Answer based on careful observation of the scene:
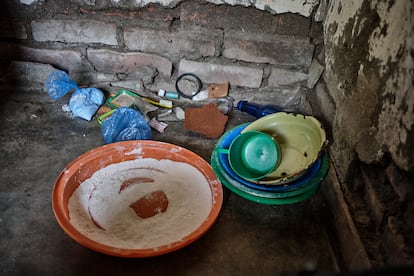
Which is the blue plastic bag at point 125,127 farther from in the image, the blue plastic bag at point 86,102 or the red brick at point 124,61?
the red brick at point 124,61

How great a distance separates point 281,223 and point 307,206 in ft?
0.44

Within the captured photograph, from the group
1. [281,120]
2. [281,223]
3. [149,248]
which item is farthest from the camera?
[281,120]

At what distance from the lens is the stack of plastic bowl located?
1.35 metres

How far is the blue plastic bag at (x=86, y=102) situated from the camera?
5.84ft

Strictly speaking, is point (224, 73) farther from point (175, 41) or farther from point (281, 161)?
point (281, 161)

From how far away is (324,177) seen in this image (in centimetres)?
139

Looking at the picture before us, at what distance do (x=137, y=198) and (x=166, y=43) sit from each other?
0.80 meters

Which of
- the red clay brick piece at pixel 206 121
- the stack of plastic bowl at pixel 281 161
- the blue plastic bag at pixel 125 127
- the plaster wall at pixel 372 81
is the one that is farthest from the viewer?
the red clay brick piece at pixel 206 121

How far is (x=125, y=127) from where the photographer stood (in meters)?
1.66

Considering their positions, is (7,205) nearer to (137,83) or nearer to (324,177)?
(137,83)

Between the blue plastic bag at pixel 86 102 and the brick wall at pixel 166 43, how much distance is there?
0.15 meters

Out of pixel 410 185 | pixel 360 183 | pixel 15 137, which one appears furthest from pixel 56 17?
pixel 410 185

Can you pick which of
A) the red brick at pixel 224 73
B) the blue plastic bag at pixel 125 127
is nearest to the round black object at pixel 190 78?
the red brick at pixel 224 73

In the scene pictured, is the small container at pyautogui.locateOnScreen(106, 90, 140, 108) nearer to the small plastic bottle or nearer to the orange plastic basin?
the orange plastic basin
